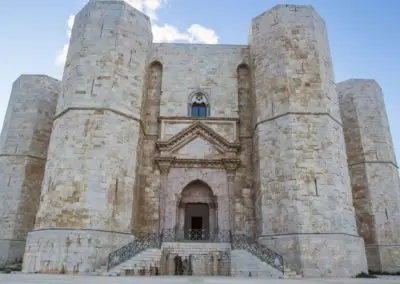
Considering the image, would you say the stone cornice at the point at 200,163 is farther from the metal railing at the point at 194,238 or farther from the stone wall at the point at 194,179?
the metal railing at the point at 194,238

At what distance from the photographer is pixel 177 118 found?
15.8 meters

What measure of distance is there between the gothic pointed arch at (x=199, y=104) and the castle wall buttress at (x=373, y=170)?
807 cm

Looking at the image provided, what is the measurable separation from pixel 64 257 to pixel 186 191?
237 inches

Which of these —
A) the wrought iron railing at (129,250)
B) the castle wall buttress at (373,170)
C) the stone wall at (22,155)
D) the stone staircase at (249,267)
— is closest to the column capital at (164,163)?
the wrought iron railing at (129,250)

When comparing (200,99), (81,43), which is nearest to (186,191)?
(200,99)

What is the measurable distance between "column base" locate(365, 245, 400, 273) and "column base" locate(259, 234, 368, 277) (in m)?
3.91

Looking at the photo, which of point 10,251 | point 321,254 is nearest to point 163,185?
point 321,254

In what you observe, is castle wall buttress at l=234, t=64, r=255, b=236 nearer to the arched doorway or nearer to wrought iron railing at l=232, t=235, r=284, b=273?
the arched doorway

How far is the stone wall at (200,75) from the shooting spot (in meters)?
16.2

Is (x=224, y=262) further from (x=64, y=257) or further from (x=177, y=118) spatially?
(x=177, y=118)

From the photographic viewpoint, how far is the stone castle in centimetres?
1154

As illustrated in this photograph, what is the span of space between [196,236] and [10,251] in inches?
328

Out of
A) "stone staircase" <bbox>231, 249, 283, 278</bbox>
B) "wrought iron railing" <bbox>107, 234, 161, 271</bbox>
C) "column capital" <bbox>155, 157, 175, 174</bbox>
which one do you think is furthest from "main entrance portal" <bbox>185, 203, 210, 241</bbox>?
"stone staircase" <bbox>231, 249, 283, 278</bbox>

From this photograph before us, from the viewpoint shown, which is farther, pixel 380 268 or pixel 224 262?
pixel 380 268
